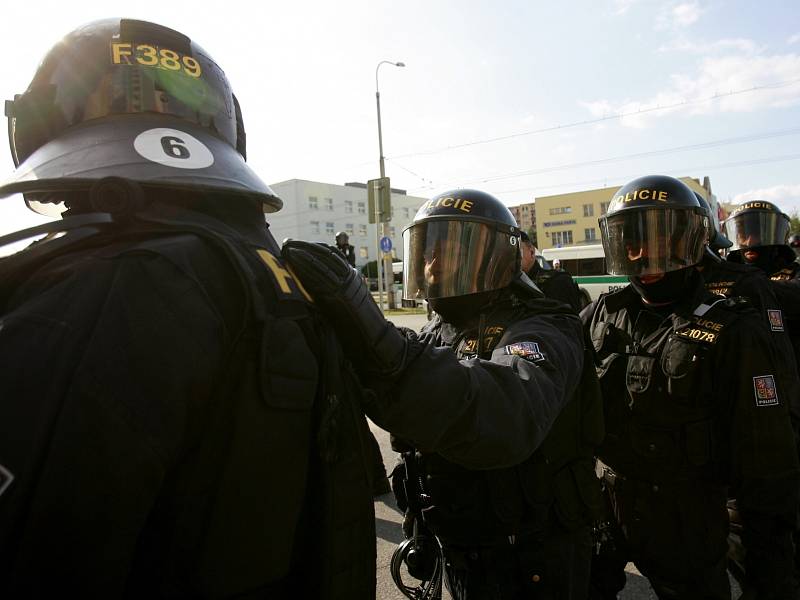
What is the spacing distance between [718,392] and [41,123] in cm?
243

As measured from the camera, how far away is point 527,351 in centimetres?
157

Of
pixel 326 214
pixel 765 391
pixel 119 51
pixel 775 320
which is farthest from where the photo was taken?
pixel 326 214

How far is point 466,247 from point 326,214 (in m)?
50.9

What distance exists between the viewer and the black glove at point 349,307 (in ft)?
3.22

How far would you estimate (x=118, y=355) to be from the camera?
0.66 metres

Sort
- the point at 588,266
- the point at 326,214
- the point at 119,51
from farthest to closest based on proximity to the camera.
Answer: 1. the point at 326,214
2. the point at 588,266
3. the point at 119,51

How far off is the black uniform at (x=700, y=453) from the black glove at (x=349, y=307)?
64.2 inches

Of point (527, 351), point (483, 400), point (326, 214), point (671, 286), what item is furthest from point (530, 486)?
→ point (326, 214)

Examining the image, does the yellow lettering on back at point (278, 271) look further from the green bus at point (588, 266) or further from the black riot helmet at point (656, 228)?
the green bus at point (588, 266)

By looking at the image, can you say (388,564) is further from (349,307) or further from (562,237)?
(562,237)

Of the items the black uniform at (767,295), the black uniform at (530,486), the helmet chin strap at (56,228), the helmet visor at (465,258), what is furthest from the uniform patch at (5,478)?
the black uniform at (767,295)

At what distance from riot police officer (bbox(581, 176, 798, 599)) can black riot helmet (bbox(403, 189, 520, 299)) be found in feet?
2.67

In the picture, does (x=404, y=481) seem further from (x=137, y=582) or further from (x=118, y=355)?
(x=118, y=355)

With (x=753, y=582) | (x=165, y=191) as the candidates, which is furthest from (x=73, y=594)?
(x=753, y=582)
